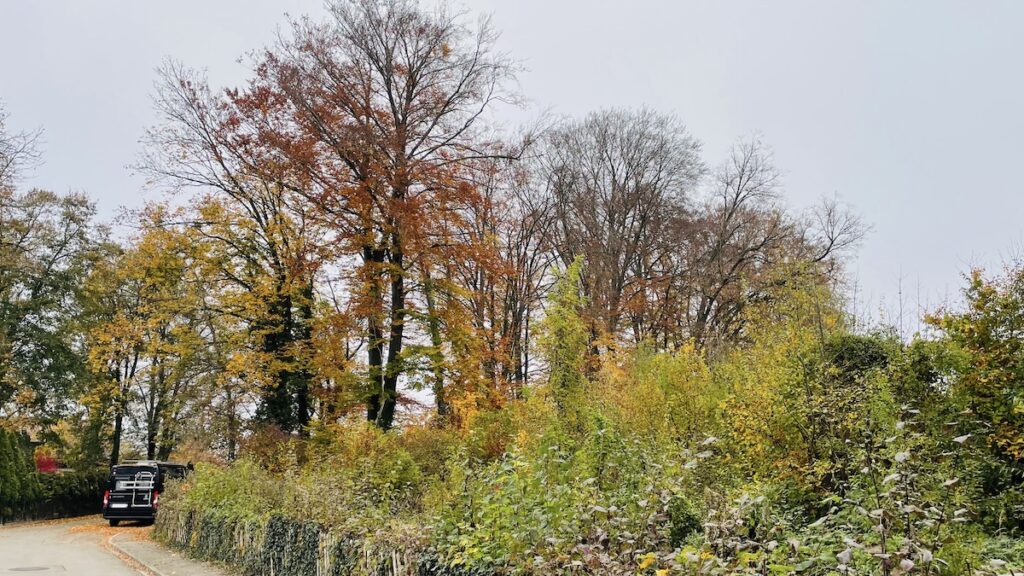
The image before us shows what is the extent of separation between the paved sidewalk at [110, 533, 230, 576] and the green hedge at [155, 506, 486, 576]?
0.24 metres

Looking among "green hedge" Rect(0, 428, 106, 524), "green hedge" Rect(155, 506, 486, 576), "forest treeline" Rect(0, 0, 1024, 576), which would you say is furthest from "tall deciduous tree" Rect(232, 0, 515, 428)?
"green hedge" Rect(0, 428, 106, 524)

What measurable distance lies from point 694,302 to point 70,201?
28.2 meters

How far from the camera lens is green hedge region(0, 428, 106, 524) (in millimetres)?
27891

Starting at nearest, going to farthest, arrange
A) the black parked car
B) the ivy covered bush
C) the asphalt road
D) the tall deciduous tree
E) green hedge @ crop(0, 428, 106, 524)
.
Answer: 1. the ivy covered bush
2. the asphalt road
3. the tall deciduous tree
4. the black parked car
5. green hedge @ crop(0, 428, 106, 524)

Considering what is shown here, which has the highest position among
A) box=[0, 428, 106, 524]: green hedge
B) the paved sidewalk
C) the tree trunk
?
the tree trunk

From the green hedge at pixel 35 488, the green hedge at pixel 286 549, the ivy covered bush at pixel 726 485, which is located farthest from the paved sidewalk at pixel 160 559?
the green hedge at pixel 35 488

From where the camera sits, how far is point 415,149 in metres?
20.1

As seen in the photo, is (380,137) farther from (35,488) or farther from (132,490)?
(35,488)

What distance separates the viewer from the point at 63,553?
15.5 meters

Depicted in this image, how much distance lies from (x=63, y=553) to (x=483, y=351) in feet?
35.3

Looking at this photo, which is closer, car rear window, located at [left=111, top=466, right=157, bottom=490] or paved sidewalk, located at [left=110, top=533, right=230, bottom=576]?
paved sidewalk, located at [left=110, top=533, right=230, bottom=576]

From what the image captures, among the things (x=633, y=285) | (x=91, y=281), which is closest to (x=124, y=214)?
(x=91, y=281)

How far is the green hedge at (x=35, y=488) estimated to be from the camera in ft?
91.5

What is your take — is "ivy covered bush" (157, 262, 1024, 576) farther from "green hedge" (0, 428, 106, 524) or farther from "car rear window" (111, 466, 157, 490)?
"green hedge" (0, 428, 106, 524)
